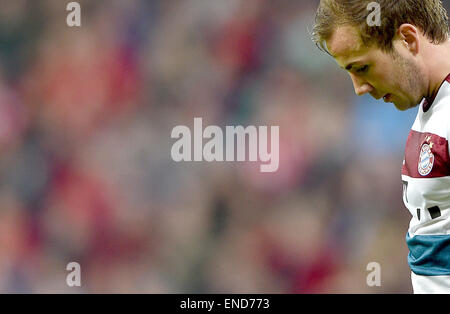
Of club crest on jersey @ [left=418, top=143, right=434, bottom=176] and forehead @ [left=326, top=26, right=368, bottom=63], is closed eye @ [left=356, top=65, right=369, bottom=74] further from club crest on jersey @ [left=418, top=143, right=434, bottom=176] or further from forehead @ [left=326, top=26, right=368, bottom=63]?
club crest on jersey @ [left=418, top=143, right=434, bottom=176]

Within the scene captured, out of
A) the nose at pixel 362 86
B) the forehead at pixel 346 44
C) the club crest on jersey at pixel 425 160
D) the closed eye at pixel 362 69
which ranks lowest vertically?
the club crest on jersey at pixel 425 160

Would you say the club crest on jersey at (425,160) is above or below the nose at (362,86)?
below

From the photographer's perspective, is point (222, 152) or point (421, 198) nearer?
point (421, 198)

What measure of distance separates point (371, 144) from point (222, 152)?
2.15ft

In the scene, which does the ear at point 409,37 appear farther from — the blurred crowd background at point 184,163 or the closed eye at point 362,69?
the blurred crowd background at point 184,163

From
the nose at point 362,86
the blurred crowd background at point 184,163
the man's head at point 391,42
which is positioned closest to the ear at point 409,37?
the man's head at point 391,42

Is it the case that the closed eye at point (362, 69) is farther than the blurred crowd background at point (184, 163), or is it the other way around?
the blurred crowd background at point (184, 163)

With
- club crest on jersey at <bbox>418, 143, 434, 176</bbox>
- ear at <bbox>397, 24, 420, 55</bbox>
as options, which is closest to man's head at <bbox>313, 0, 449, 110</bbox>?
ear at <bbox>397, 24, 420, 55</bbox>

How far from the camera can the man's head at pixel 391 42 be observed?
45.7 inches

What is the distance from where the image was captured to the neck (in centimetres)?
116

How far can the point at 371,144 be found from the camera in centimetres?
265
